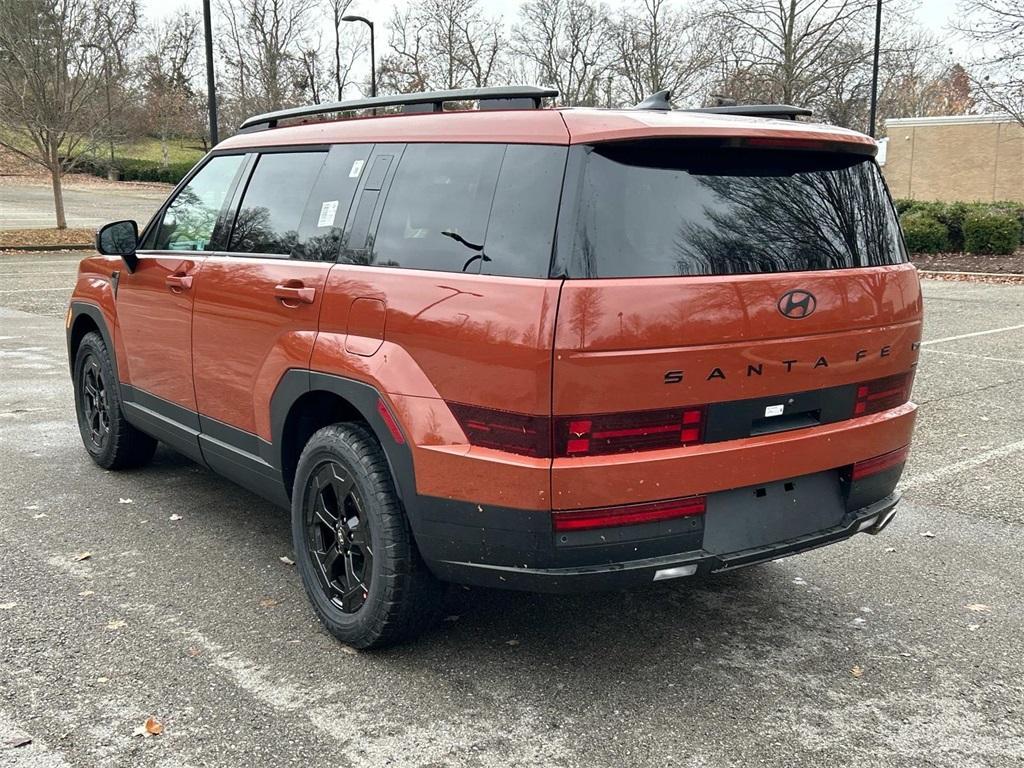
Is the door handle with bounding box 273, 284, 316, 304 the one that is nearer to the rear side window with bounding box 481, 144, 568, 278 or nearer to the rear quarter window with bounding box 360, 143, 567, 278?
the rear quarter window with bounding box 360, 143, 567, 278

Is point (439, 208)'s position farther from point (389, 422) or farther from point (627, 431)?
point (627, 431)

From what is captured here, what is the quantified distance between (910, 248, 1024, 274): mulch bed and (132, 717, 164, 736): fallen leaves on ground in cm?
1838

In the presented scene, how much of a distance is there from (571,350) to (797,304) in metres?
0.81

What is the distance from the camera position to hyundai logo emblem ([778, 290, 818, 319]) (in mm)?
2926

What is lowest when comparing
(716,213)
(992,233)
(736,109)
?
(992,233)

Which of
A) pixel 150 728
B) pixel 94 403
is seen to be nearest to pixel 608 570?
pixel 150 728

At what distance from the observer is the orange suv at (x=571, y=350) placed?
2725 millimetres

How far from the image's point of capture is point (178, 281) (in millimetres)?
4375

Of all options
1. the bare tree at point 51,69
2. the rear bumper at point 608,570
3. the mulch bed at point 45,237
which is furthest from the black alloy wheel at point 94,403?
the bare tree at point 51,69

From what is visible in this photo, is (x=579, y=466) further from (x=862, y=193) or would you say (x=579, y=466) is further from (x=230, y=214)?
(x=230, y=214)

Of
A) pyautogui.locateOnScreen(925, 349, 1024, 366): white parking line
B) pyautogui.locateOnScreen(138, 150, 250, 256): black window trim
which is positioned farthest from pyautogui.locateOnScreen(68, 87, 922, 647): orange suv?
pyautogui.locateOnScreen(925, 349, 1024, 366): white parking line

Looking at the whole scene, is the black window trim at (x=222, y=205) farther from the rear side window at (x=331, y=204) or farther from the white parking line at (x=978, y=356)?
the white parking line at (x=978, y=356)

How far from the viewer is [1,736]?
2.80 metres

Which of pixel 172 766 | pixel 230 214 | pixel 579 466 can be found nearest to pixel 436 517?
pixel 579 466
